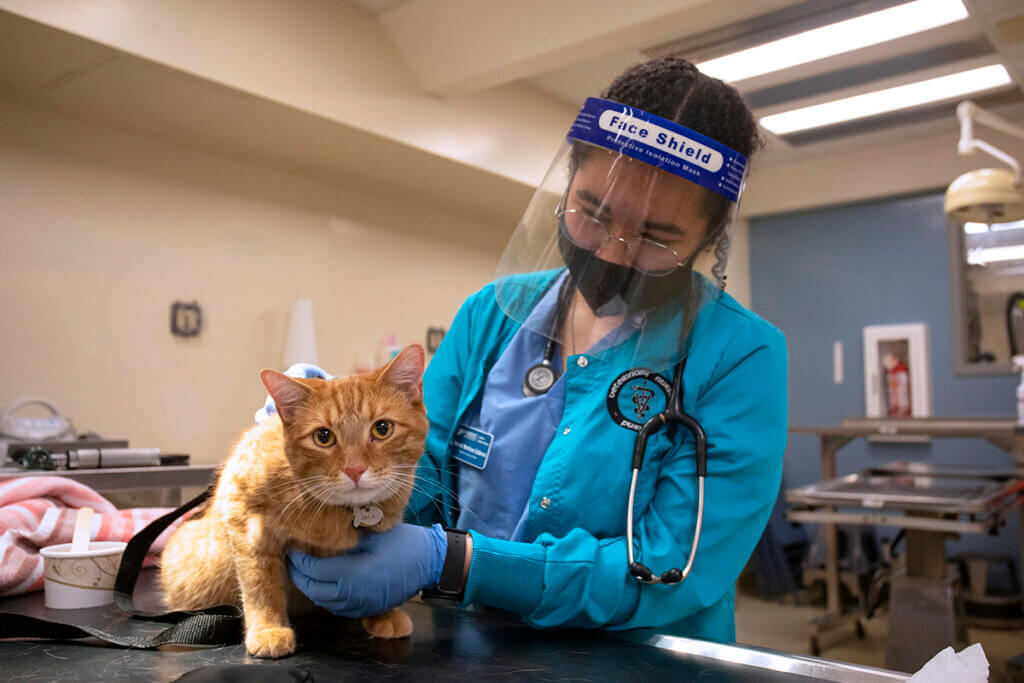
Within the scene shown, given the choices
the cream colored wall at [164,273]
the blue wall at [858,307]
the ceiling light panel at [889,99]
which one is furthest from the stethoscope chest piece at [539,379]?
the blue wall at [858,307]

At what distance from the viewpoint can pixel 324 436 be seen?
0.91 metres

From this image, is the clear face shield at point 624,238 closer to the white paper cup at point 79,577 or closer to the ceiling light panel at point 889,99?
the white paper cup at point 79,577

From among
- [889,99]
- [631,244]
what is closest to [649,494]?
[631,244]

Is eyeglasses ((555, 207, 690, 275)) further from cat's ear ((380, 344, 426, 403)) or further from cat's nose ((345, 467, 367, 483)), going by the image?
cat's nose ((345, 467, 367, 483))

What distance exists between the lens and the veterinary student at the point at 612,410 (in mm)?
981

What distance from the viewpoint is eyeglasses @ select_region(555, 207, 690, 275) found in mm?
1102

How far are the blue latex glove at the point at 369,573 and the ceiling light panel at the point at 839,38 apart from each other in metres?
2.65

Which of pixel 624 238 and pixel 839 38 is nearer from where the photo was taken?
pixel 624 238

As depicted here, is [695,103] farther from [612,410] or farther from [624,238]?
[612,410]

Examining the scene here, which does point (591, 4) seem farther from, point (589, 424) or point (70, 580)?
point (70, 580)

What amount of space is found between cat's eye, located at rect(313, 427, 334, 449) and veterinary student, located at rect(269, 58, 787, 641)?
0.13 m

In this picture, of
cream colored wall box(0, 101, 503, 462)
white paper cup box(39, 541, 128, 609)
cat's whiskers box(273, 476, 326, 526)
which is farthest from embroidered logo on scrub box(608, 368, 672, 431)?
cream colored wall box(0, 101, 503, 462)

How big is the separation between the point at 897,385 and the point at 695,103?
5180mm

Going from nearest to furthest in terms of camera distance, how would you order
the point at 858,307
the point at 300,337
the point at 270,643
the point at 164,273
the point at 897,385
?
the point at 270,643
the point at 164,273
the point at 300,337
the point at 897,385
the point at 858,307
